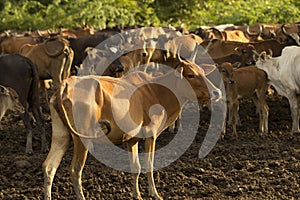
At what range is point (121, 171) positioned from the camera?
33.5ft

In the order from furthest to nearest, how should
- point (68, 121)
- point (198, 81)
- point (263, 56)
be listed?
Answer: point (263, 56)
point (198, 81)
point (68, 121)

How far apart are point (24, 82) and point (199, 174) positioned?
12.8 feet

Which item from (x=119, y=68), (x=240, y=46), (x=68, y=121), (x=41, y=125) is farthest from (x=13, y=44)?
(x=68, y=121)

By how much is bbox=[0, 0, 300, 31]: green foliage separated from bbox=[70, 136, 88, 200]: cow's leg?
968 inches

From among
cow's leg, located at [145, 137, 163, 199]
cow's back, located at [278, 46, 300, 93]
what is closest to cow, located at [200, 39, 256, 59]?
cow's back, located at [278, 46, 300, 93]

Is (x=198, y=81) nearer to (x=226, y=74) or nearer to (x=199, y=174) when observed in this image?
(x=199, y=174)

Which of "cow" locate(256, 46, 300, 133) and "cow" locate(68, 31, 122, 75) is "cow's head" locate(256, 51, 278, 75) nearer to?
"cow" locate(256, 46, 300, 133)

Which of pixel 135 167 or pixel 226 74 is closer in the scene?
pixel 135 167

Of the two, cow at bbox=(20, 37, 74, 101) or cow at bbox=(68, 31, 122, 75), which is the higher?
cow at bbox=(20, 37, 74, 101)

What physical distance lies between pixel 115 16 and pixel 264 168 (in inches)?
996

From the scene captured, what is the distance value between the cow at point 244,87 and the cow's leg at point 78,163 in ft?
15.6

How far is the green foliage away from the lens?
109 ft

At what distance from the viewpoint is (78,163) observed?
8523 millimetres

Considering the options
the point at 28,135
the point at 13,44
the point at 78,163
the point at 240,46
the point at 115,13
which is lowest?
the point at 115,13
